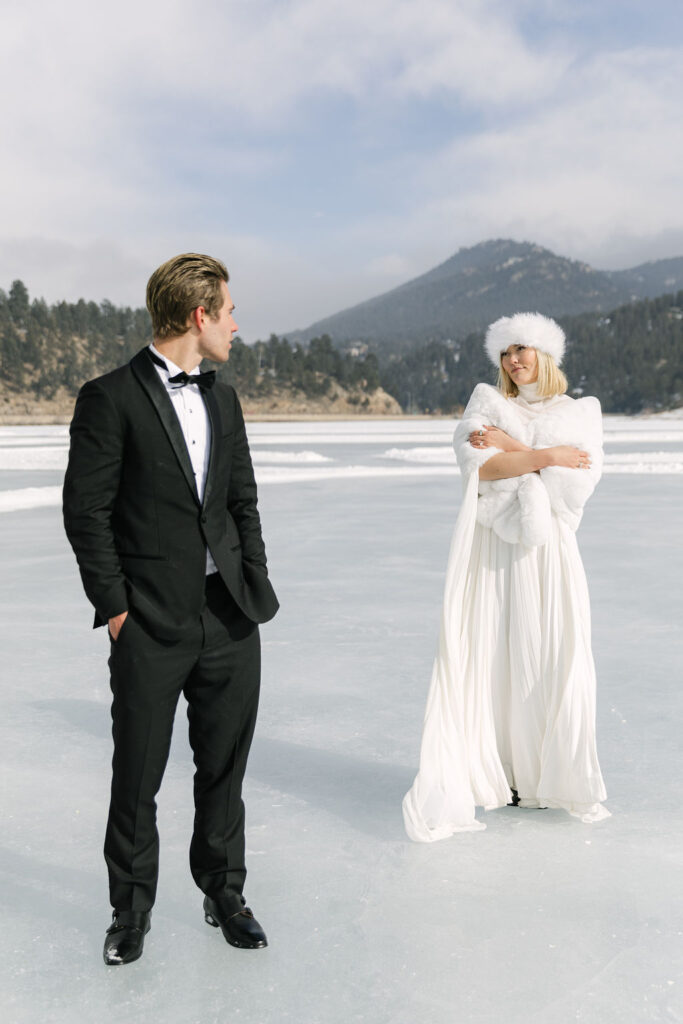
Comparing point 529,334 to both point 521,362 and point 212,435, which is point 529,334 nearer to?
point 521,362

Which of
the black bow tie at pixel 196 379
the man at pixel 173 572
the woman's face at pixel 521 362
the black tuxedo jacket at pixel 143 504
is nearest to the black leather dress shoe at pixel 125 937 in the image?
the man at pixel 173 572

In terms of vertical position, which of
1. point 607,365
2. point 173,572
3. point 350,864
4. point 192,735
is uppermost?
point 607,365

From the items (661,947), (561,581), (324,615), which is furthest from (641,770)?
(324,615)

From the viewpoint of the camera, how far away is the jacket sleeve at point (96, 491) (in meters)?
2.25

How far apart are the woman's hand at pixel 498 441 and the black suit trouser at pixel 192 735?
1157mm

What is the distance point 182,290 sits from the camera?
2.30 meters

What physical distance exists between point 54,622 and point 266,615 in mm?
4343

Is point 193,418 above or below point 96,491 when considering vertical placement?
above

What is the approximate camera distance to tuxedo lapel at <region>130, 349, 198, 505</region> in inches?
90.7

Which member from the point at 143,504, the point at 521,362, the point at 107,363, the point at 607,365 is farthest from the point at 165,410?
the point at 607,365

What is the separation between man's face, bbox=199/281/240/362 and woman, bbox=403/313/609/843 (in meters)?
1.14

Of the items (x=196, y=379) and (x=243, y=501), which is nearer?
(x=196, y=379)

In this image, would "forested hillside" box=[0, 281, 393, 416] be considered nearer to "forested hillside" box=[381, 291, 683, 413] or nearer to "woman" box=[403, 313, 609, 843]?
"forested hillside" box=[381, 291, 683, 413]

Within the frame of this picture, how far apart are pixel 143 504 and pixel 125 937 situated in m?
1.15
